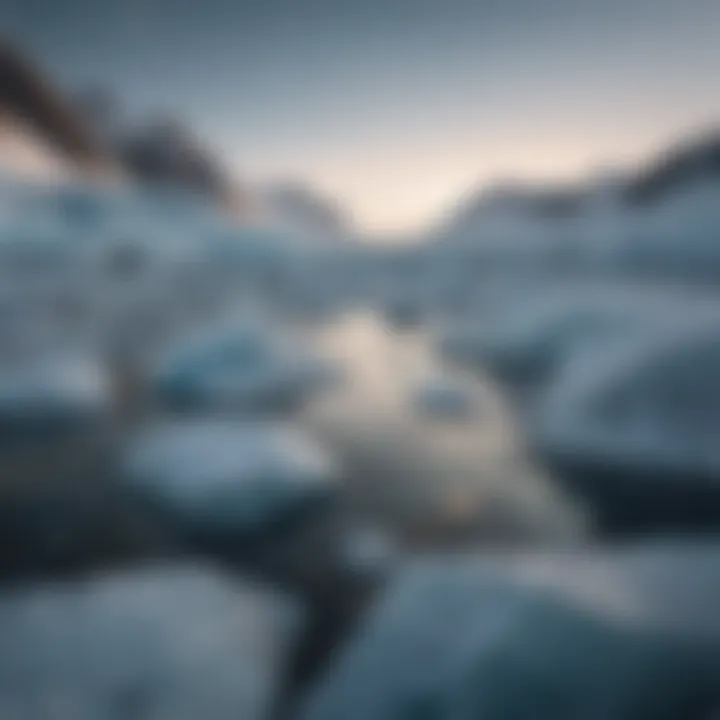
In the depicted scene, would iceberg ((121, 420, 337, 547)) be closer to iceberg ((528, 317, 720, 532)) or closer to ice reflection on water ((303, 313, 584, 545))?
ice reflection on water ((303, 313, 584, 545))

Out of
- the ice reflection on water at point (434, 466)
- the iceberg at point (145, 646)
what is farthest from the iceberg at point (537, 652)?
the ice reflection on water at point (434, 466)

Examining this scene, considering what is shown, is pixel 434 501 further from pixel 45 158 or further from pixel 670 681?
pixel 45 158

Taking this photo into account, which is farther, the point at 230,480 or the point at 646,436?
the point at 646,436

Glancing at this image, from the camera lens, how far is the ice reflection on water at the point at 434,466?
54.5 inches

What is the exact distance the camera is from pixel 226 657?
0.89 metres

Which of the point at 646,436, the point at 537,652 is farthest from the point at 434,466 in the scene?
the point at 537,652

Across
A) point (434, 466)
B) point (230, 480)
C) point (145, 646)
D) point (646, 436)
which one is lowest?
point (145, 646)

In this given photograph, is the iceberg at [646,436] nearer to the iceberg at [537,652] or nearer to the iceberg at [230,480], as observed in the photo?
the iceberg at [537,652]

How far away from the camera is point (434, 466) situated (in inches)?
68.1

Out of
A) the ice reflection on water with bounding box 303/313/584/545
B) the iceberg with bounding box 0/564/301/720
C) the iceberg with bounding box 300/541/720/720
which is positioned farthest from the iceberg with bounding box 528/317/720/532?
the iceberg with bounding box 0/564/301/720

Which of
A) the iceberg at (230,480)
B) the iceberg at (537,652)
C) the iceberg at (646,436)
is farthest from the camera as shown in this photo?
the iceberg at (646,436)

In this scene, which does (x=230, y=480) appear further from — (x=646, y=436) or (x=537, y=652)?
(x=646, y=436)

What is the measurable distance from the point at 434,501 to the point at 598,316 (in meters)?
1.64

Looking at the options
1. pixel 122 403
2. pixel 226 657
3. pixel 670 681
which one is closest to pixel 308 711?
pixel 226 657
